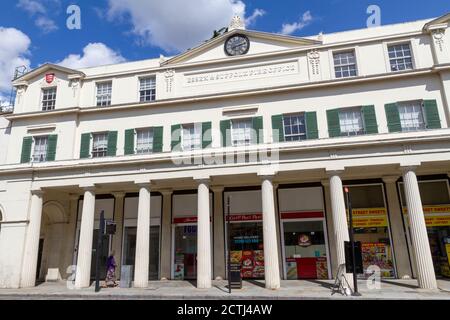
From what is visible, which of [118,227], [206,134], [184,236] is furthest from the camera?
[118,227]

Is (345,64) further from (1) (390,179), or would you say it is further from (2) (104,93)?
(2) (104,93)

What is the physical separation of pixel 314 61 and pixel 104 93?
40.0ft

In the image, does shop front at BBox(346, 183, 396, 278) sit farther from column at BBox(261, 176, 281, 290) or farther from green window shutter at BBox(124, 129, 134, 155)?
green window shutter at BBox(124, 129, 134, 155)

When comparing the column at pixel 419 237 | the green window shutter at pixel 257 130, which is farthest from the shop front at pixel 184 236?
the column at pixel 419 237

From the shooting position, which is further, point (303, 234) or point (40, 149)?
point (40, 149)

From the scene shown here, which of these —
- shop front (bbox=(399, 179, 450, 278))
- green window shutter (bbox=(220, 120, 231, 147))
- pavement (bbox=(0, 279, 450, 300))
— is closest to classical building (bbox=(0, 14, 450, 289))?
shop front (bbox=(399, 179, 450, 278))

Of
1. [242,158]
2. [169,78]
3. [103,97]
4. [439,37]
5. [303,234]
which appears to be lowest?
[303,234]

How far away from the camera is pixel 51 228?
1962 centimetres

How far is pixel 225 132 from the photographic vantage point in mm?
17531

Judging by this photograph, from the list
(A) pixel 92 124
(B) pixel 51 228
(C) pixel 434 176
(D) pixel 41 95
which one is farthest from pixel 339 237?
(D) pixel 41 95

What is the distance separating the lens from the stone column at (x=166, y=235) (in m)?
18.0

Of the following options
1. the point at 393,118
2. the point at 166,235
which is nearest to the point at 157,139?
the point at 166,235

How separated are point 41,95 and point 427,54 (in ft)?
70.5

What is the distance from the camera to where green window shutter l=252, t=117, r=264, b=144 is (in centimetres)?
1702
